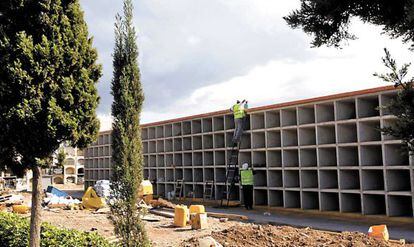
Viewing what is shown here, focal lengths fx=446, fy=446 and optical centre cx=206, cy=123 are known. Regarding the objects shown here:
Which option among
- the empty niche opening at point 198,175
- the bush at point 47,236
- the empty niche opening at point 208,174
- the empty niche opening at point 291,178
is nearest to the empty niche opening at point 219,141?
the empty niche opening at point 208,174

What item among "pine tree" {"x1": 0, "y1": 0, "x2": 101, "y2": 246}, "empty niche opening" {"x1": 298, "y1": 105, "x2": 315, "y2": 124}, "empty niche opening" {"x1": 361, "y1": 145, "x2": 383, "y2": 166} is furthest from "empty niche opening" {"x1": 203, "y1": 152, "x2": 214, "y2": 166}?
"pine tree" {"x1": 0, "y1": 0, "x2": 101, "y2": 246}

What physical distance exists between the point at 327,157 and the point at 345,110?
1503 mm

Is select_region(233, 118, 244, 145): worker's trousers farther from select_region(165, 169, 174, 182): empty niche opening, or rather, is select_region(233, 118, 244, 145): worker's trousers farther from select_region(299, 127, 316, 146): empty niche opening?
select_region(165, 169, 174, 182): empty niche opening

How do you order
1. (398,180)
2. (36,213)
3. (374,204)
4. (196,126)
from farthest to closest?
1. (196,126)
2. (374,204)
3. (398,180)
4. (36,213)

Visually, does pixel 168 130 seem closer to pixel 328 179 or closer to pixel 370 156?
pixel 328 179

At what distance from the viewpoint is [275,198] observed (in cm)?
1493

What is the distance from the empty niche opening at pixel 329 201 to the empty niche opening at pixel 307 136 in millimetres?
1633

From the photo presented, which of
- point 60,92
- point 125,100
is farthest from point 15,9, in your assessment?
point 125,100

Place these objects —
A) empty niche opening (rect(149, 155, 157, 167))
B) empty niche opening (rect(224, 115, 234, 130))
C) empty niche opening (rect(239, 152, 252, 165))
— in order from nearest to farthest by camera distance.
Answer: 1. empty niche opening (rect(239, 152, 252, 165))
2. empty niche opening (rect(224, 115, 234, 130))
3. empty niche opening (rect(149, 155, 157, 167))

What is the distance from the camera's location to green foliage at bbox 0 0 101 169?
6105 millimetres

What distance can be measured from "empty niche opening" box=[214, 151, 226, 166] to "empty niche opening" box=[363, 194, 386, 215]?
6446mm

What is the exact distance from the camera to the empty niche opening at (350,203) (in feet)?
40.6

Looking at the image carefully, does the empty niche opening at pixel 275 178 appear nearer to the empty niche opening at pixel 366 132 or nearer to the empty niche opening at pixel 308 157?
the empty niche opening at pixel 308 157

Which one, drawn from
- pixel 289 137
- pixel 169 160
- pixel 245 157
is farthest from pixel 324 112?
pixel 169 160
